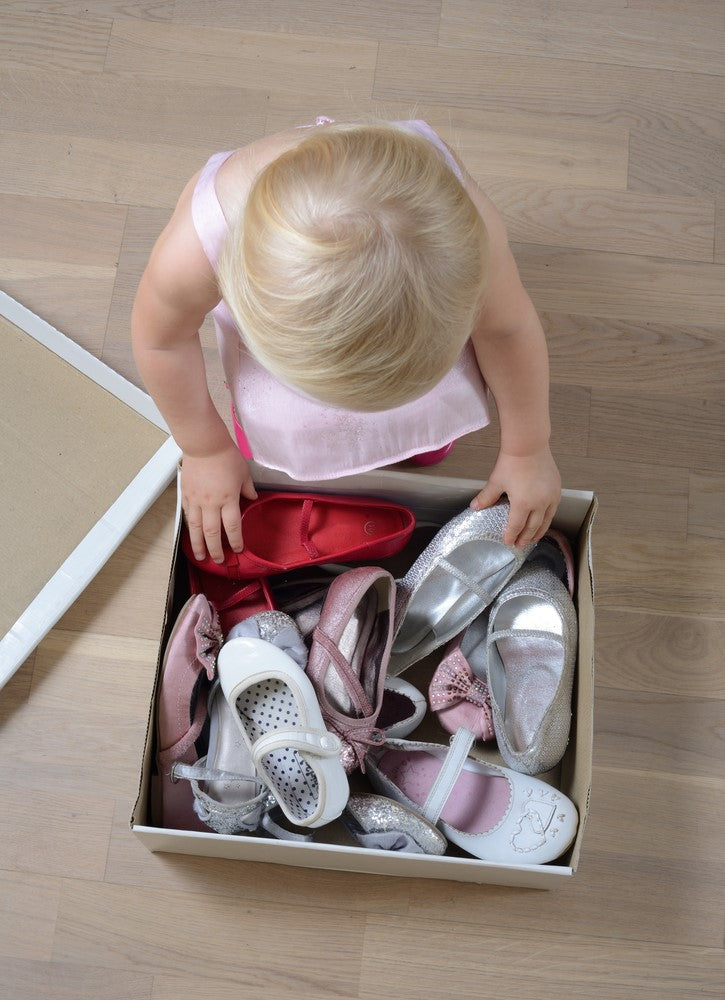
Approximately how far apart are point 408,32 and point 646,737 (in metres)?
0.84

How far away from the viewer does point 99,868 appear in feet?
2.86

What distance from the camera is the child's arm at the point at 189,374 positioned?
0.66 metres

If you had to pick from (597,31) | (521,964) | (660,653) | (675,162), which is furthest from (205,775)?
(597,31)

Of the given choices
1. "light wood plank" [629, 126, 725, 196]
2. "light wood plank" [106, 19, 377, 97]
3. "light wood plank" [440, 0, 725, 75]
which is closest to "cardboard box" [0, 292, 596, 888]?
"light wood plank" [106, 19, 377, 97]

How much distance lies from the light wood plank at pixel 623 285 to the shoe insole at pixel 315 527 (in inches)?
13.0

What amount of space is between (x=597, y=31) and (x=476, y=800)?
89 cm

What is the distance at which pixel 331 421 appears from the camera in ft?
2.50

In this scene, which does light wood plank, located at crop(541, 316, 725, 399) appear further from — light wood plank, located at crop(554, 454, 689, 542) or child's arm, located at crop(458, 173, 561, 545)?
child's arm, located at crop(458, 173, 561, 545)

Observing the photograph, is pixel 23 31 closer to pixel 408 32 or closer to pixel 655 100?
pixel 408 32

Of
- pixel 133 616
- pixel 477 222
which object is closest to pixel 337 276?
pixel 477 222

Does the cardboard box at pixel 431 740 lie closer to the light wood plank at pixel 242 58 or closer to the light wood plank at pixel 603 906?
the light wood plank at pixel 603 906

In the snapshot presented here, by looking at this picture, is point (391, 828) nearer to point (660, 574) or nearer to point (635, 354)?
point (660, 574)

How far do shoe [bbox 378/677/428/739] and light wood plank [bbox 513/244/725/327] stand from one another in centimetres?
45

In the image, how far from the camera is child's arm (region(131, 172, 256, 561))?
66cm
